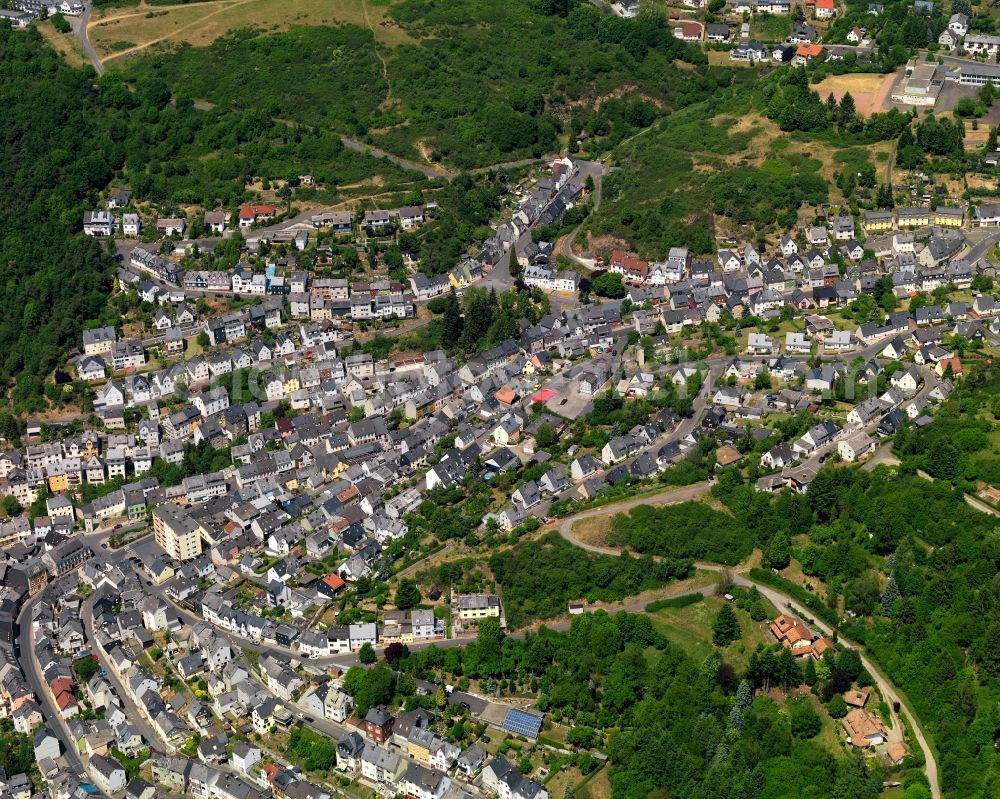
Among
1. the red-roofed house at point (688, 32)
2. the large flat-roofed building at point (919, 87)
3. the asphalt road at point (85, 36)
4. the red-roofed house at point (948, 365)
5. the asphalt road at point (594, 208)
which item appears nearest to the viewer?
the red-roofed house at point (948, 365)

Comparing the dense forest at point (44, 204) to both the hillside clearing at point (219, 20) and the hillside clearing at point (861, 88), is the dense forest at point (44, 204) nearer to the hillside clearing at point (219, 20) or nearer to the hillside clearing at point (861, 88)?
the hillside clearing at point (219, 20)

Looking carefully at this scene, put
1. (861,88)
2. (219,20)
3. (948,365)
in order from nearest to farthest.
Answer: (948,365), (861,88), (219,20)

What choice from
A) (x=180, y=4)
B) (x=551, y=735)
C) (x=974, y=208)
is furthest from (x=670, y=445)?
(x=180, y=4)

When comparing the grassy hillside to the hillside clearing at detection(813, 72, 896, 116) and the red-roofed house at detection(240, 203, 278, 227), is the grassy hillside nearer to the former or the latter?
the hillside clearing at detection(813, 72, 896, 116)

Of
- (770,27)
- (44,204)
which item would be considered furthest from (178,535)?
(770,27)

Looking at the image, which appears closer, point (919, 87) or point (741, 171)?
point (741, 171)

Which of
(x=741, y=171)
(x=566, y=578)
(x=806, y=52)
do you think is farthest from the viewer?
(x=806, y=52)

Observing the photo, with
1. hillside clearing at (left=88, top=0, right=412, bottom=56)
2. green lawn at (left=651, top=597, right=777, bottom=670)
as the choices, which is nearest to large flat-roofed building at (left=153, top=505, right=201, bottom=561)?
green lawn at (left=651, top=597, right=777, bottom=670)

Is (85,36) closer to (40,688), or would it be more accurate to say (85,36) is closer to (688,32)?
(688,32)

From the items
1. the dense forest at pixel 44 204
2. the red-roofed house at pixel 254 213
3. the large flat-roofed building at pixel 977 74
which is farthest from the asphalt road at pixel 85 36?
the large flat-roofed building at pixel 977 74

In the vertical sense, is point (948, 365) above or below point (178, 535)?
above
